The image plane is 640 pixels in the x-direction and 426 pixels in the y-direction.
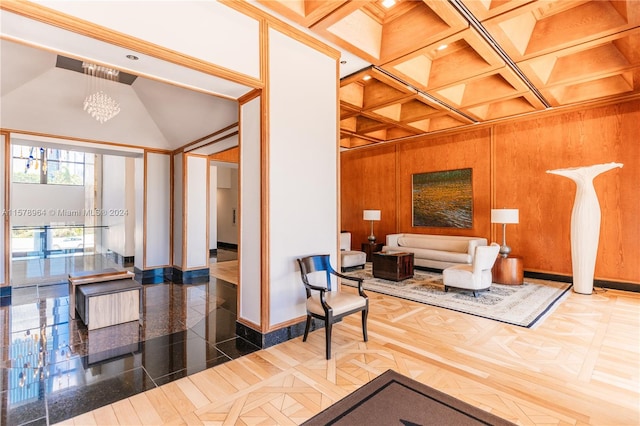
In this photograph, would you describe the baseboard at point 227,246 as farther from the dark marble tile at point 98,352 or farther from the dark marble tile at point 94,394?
the dark marble tile at point 94,394

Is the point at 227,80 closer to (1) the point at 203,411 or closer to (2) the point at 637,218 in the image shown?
(1) the point at 203,411

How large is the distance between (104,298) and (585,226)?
680 cm

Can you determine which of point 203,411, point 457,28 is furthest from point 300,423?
point 457,28

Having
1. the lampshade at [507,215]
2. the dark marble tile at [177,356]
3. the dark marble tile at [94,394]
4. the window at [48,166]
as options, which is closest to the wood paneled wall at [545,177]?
the lampshade at [507,215]

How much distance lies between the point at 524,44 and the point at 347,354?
4083 millimetres

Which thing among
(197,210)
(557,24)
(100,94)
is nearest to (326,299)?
(557,24)

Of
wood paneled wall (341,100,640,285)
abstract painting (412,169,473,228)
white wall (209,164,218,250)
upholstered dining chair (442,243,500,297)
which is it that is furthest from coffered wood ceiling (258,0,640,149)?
white wall (209,164,218,250)

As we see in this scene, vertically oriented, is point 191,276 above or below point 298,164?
below

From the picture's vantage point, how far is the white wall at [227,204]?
36.4 ft

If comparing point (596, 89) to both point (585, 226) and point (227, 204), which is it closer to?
point (585, 226)

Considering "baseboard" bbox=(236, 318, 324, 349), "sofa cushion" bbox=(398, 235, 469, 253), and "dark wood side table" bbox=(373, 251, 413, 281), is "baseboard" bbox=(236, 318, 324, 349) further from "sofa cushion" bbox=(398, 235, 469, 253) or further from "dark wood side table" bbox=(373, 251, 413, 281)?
"sofa cushion" bbox=(398, 235, 469, 253)

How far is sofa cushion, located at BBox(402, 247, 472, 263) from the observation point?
5891 millimetres

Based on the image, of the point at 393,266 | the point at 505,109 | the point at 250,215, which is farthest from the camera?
the point at 505,109

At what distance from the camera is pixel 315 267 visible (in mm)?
3213
